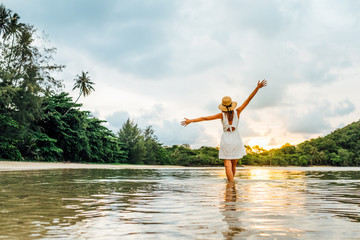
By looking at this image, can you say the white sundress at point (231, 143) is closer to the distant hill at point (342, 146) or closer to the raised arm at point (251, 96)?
the raised arm at point (251, 96)

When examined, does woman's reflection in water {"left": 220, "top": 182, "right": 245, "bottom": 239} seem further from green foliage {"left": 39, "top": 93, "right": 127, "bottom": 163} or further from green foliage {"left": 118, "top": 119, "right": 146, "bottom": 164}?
green foliage {"left": 118, "top": 119, "right": 146, "bottom": 164}

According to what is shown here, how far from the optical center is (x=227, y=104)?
812 cm

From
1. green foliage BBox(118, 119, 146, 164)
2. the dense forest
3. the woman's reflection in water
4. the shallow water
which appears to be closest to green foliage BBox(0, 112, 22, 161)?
Answer: the dense forest

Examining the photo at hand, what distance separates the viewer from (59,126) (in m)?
44.5

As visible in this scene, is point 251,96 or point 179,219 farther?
point 251,96

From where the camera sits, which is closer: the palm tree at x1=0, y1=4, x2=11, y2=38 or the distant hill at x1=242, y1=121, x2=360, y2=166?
the palm tree at x1=0, y1=4, x2=11, y2=38

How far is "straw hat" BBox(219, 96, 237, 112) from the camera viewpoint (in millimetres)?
8117

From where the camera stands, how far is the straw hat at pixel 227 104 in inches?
320

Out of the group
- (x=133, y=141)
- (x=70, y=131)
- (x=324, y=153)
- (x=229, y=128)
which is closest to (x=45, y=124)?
(x=70, y=131)

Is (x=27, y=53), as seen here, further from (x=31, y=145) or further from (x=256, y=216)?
(x=256, y=216)

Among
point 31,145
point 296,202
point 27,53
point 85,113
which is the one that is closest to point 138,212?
point 296,202

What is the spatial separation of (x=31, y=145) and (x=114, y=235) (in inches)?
1585

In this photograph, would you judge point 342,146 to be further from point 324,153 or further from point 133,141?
point 133,141


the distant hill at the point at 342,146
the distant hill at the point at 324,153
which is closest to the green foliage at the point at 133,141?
the distant hill at the point at 324,153
